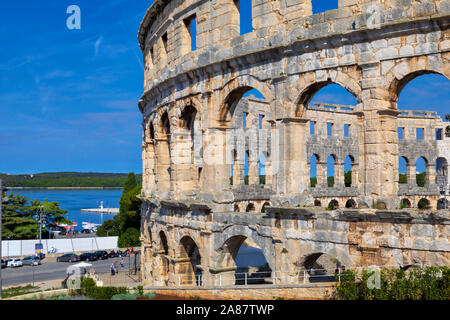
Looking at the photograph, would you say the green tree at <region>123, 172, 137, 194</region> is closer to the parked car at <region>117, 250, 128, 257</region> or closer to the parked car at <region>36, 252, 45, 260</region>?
the parked car at <region>117, 250, 128, 257</region>

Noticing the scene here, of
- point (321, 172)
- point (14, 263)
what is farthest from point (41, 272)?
point (321, 172)

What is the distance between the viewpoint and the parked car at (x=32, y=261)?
4041 cm

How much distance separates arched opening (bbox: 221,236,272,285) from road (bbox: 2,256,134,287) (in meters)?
11.7

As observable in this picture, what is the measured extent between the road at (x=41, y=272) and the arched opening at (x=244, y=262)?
38.3 ft

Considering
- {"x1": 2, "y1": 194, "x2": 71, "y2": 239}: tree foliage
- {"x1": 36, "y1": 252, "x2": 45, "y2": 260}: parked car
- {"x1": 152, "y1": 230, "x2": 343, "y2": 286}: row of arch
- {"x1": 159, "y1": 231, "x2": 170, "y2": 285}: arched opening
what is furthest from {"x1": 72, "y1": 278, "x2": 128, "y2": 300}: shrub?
{"x1": 2, "y1": 194, "x2": 71, "y2": 239}: tree foliage

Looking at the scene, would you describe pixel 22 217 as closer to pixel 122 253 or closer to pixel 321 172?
pixel 122 253

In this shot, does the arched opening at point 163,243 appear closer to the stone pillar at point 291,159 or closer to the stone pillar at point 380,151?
the stone pillar at point 291,159

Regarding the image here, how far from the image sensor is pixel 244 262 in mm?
25297

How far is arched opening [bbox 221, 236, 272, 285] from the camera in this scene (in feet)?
55.7

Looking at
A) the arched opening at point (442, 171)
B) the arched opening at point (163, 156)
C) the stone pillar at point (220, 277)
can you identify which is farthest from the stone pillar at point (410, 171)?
the stone pillar at point (220, 277)

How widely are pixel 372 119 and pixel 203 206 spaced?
6.46 meters

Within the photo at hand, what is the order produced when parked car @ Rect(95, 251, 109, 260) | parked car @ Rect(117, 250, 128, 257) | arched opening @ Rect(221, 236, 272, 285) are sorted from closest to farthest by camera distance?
arched opening @ Rect(221, 236, 272, 285) < parked car @ Rect(95, 251, 109, 260) < parked car @ Rect(117, 250, 128, 257)

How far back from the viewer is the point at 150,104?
24250mm
